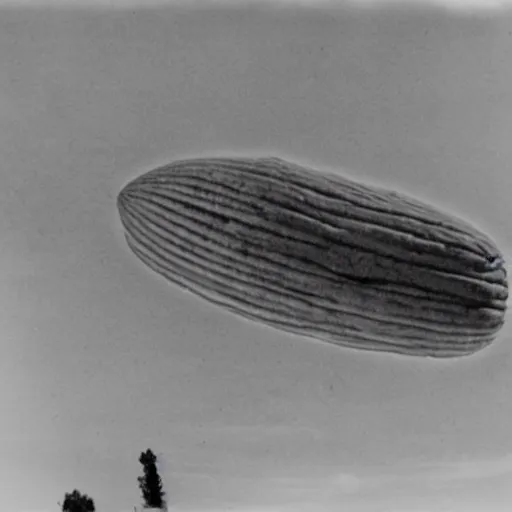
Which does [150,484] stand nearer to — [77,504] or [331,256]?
[77,504]

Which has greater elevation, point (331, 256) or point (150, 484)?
point (331, 256)

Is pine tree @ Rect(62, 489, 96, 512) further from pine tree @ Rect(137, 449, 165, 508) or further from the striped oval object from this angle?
the striped oval object

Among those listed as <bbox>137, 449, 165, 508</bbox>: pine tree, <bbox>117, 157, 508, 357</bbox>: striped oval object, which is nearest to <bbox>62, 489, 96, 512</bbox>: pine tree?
<bbox>137, 449, 165, 508</bbox>: pine tree

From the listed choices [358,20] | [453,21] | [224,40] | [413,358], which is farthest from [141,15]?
[413,358]

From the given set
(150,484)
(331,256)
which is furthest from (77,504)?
(331,256)

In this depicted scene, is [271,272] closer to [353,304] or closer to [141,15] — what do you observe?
[353,304]
